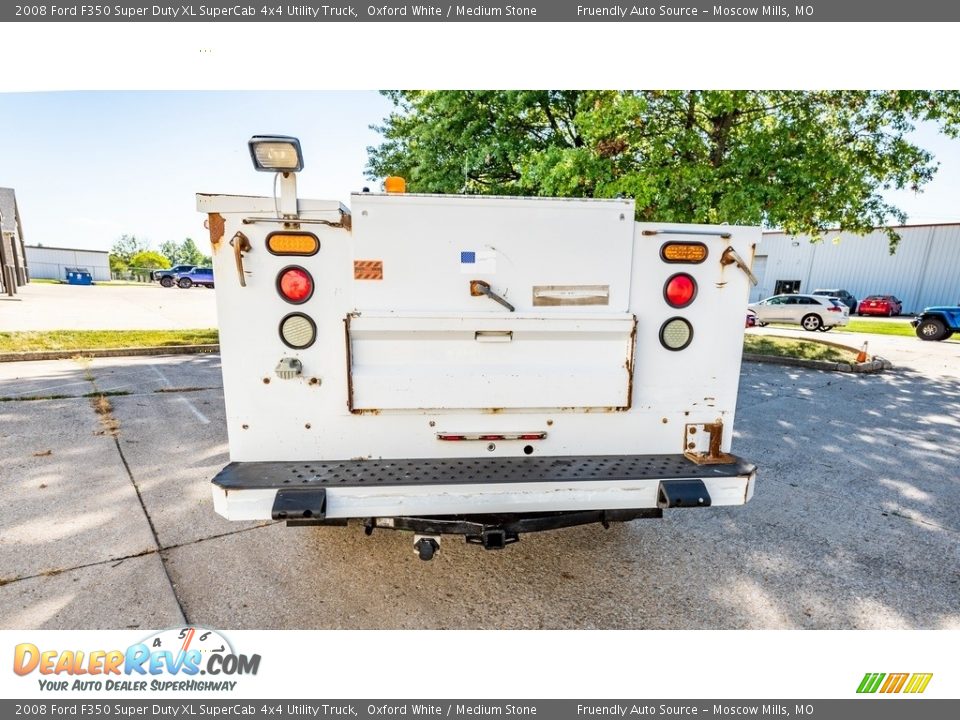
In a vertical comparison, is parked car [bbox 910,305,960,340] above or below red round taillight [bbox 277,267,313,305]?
below

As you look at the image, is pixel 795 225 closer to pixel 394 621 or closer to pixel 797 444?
pixel 797 444

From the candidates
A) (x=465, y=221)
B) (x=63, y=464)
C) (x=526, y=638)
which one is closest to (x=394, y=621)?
(x=526, y=638)

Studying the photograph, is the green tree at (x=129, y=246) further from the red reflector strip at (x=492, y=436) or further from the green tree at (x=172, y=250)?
the red reflector strip at (x=492, y=436)

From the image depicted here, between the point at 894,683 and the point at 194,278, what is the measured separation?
43.2m

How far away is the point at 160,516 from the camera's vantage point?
3.52 meters

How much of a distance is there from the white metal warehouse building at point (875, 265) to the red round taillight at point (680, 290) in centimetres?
3580

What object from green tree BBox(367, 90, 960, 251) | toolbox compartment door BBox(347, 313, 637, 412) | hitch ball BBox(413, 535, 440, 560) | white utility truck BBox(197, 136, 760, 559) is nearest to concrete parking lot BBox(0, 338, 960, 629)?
hitch ball BBox(413, 535, 440, 560)

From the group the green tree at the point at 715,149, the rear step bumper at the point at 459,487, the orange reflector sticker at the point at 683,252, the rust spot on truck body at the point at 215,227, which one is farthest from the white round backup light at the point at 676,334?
the green tree at the point at 715,149

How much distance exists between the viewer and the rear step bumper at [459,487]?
2.14 metres

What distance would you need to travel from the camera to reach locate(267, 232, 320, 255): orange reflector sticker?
7.54 ft

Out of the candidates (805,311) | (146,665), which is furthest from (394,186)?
(805,311)

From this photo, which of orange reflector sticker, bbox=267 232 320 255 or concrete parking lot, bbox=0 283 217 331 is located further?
concrete parking lot, bbox=0 283 217 331

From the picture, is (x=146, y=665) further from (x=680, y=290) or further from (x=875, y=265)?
(x=875, y=265)

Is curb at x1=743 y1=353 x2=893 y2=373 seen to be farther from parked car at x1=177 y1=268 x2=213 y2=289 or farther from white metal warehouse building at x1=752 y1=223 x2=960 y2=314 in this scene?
parked car at x1=177 y1=268 x2=213 y2=289
